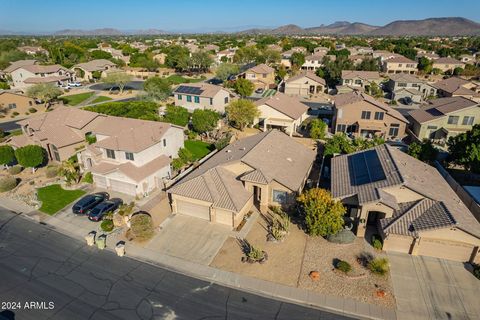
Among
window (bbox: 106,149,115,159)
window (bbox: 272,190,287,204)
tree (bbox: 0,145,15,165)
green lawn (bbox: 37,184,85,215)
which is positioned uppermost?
window (bbox: 106,149,115,159)

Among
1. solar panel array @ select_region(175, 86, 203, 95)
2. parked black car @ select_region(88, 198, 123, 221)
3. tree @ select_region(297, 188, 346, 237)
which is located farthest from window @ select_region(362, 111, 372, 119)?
parked black car @ select_region(88, 198, 123, 221)

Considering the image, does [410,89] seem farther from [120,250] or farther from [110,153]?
[120,250]

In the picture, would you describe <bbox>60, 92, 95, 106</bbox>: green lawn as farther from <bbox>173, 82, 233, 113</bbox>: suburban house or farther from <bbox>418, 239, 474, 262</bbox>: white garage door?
<bbox>418, 239, 474, 262</bbox>: white garage door

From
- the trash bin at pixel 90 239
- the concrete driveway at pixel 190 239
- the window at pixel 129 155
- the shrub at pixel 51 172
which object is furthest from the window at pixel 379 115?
the shrub at pixel 51 172

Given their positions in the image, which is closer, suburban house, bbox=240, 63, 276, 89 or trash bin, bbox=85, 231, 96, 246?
trash bin, bbox=85, 231, 96, 246

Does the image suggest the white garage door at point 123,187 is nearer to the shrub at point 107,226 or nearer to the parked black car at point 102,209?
the parked black car at point 102,209

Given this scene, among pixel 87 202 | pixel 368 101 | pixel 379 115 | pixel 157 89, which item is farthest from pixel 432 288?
pixel 157 89
